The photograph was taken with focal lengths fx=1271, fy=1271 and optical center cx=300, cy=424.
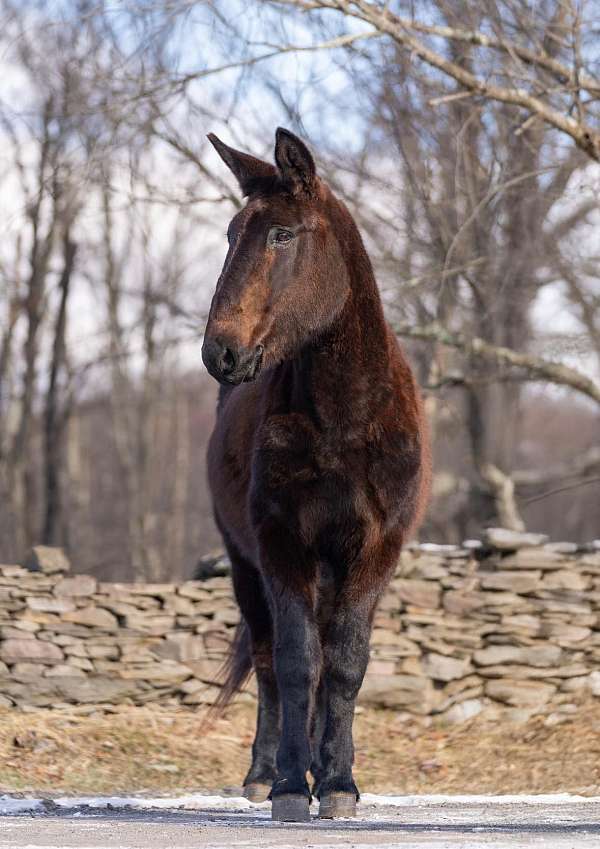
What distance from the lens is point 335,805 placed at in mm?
4812

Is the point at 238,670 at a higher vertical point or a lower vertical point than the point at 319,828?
higher

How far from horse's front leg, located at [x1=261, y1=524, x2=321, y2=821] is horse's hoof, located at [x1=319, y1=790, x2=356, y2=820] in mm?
112

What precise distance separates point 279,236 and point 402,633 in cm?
547

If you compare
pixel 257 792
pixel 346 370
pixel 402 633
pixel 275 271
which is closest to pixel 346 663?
pixel 346 370

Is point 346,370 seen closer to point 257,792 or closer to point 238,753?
point 257,792

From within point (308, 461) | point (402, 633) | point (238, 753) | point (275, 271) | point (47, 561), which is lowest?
point (238, 753)

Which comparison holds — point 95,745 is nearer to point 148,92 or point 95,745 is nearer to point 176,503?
point 148,92

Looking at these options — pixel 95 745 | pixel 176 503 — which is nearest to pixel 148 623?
pixel 95 745

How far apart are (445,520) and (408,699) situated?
37.1ft

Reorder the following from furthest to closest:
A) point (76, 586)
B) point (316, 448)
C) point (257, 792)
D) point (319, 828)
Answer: point (76, 586)
point (257, 792)
point (316, 448)
point (319, 828)

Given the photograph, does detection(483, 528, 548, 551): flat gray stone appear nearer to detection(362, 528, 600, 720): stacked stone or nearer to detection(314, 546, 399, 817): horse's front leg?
detection(362, 528, 600, 720): stacked stone

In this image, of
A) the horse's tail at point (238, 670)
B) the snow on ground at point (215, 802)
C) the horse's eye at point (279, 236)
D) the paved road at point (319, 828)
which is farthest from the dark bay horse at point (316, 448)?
the horse's tail at point (238, 670)

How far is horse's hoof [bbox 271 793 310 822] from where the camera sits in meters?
4.69

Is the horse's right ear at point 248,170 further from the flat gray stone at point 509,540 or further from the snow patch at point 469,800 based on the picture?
the flat gray stone at point 509,540
